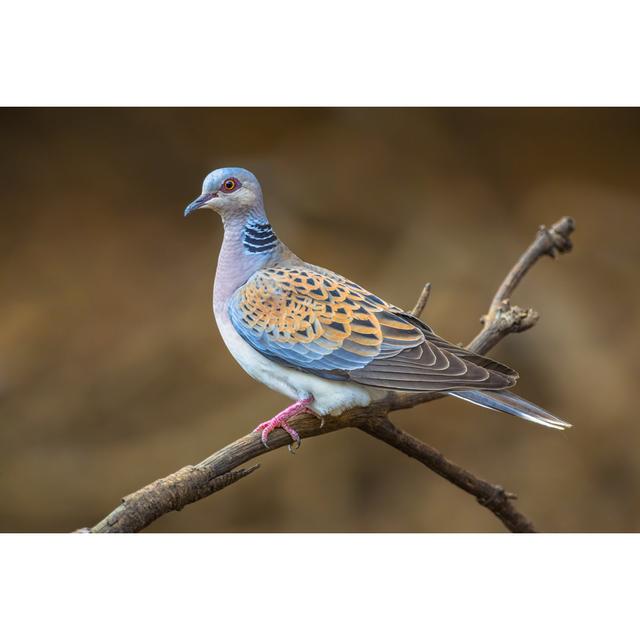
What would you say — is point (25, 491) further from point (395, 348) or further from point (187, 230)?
point (395, 348)

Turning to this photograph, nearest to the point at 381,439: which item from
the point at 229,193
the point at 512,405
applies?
the point at 512,405

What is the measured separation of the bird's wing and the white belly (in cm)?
3

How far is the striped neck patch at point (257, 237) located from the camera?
251 centimetres

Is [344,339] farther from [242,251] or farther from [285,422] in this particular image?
[242,251]

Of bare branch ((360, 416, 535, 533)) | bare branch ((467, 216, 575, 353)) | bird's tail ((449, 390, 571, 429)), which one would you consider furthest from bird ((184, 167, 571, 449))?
bare branch ((467, 216, 575, 353))

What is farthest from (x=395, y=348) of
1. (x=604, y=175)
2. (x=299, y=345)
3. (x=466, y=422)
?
(x=604, y=175)

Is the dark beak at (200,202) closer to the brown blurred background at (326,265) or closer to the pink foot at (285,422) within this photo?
the pink foot at (285,422)

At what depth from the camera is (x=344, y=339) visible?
2.40 metres

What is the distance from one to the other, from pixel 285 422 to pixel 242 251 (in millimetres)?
526

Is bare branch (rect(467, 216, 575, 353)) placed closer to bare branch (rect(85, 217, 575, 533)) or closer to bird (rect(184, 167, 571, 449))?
bare branch (rect(85, 217, 575, 533))

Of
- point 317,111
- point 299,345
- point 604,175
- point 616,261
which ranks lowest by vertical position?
point 299,345

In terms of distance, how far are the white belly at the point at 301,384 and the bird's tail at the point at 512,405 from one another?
277 millimetres

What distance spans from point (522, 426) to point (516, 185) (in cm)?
114

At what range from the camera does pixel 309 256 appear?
374 cm
